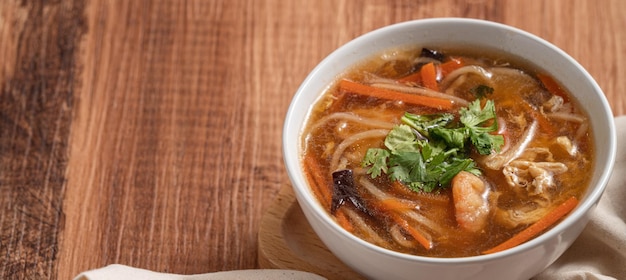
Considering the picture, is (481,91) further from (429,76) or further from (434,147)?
(434,147)

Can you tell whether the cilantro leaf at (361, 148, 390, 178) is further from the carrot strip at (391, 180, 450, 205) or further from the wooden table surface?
the wooden table surface

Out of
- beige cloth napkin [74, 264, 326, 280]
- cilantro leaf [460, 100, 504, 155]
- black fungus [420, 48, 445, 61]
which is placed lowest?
beige cloth napkin [74, 264, 326, 280]

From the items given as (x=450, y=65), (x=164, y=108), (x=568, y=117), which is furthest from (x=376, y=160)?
(x=164, y=108)

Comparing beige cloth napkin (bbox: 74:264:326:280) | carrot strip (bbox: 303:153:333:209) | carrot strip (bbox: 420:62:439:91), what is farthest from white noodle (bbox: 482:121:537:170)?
beige cloth napkin (bbox: 74:264:326:280)

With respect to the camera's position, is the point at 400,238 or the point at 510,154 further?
the point at 510,154

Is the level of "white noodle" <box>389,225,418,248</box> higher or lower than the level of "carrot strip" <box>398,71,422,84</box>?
lower

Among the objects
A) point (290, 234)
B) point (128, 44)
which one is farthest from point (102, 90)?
point (290, 234)

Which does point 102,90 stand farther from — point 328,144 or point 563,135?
point 563,135
